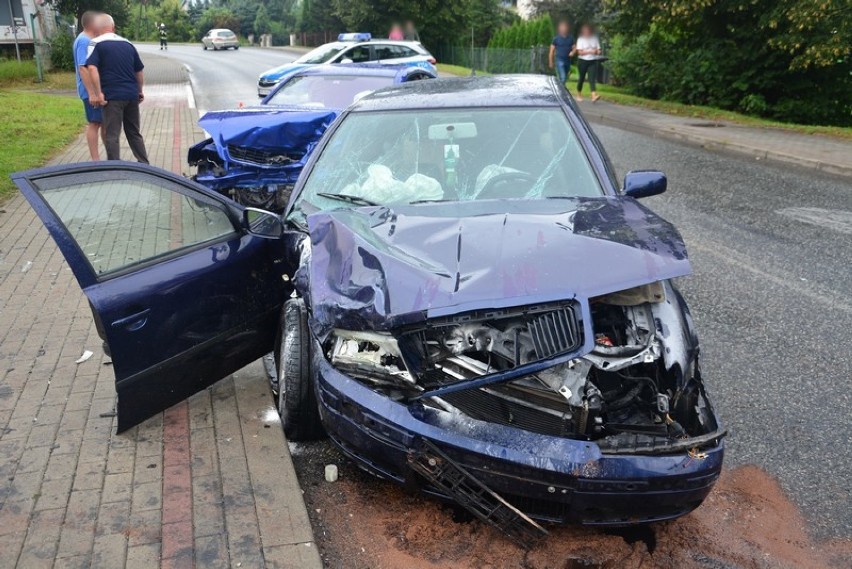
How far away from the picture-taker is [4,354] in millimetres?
4844

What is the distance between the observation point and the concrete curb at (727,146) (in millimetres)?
11281

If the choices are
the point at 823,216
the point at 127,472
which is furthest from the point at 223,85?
the point at 127,472

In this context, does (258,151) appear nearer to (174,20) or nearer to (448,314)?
(448,314)

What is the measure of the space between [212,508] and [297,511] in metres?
0.38

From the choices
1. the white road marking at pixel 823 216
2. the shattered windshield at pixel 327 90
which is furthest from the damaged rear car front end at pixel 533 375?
the shattered windshield at pixel 327 90

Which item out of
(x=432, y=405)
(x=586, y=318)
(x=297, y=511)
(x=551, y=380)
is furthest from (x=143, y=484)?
(x=586, y=318)

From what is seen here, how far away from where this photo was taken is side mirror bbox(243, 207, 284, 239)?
411 cm

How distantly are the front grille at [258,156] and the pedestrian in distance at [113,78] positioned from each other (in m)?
2.30

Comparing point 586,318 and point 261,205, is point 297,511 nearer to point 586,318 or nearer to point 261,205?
point 586,318

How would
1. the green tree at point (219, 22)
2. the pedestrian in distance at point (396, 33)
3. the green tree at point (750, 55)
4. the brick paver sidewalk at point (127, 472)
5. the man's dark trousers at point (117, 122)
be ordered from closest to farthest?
the brick paver sidewalk at point (127, 472)
the man's dark trousers at point (117, 122)
the green tree at point (750, 55)
the pedestrian in distance at point (396, 33)
the green tree at point (219, 22)

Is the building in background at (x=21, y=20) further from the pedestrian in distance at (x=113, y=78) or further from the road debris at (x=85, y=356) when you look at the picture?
the road debris at (x=85, y=356)

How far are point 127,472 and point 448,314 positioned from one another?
6.03ft

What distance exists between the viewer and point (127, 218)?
Result: 12.7 ft

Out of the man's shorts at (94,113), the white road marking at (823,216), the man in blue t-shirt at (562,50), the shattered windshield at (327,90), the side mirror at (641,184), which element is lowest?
the white road marking at (823,216)
